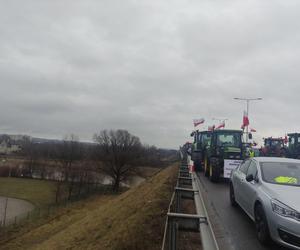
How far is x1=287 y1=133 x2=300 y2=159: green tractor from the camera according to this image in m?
24.8

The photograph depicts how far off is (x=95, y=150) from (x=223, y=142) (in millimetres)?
58362

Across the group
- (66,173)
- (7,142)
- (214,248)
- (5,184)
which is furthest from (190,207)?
(7,142)

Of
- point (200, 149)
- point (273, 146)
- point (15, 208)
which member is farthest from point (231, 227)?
point (15, 208)

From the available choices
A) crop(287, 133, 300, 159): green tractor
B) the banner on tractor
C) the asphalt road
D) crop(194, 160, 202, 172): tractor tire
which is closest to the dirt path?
crop(194, 160, 202, 172): tractor tire

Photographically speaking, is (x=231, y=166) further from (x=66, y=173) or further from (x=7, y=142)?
(x=7, y=142)

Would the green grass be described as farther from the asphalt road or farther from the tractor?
the asphalt road

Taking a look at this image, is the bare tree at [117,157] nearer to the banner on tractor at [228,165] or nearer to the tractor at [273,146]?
the tractor at [273,146]

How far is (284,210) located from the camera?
5445 mm

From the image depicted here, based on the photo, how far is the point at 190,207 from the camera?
32.2 ft

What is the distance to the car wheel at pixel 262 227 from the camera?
232 inches

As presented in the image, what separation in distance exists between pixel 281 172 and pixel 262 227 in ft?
5.36

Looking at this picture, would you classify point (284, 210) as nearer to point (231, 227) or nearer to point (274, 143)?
point (231, 227)

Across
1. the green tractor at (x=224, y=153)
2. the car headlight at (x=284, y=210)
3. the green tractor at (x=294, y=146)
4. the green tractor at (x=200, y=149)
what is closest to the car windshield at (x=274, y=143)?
the green tractor at (x=294, y=146)

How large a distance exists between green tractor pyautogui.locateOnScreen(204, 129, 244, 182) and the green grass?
113 ft
